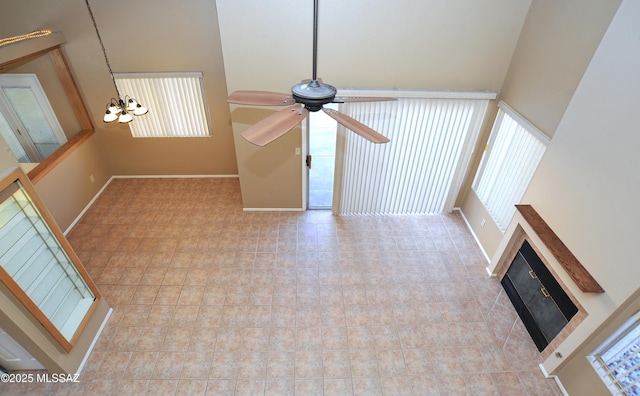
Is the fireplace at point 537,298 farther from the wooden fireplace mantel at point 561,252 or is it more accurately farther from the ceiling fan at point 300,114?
the ceiling fan at point 300,114

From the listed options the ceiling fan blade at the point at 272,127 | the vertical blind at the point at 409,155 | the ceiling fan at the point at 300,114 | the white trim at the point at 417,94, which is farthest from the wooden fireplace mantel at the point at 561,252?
the ceiling fan blade at the point at 272,127

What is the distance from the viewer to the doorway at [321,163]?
241 inches

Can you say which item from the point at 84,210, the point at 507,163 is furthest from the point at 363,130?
the point at 84,210

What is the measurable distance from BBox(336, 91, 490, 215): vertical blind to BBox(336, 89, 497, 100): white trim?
0.02 meters

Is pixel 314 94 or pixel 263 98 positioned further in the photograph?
pixel 263 98

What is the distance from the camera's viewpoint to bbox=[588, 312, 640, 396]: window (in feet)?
9.16

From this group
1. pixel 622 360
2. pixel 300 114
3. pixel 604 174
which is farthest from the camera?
pixel 604 174

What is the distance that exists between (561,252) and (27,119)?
7.95 m

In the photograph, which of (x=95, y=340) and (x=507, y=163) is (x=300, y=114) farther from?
(x=95, y=340)

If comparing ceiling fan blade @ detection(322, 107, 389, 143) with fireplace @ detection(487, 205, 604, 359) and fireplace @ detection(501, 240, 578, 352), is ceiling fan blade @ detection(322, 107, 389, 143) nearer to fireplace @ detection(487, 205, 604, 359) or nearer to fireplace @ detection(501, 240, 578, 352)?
fireplace @ detection(487, 205, 604, 359)

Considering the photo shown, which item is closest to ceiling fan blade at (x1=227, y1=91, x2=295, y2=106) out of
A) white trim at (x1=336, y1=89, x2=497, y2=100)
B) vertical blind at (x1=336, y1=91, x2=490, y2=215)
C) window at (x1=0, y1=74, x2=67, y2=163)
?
white trim at (x1=336, y1=89, x2=497, y2=100)

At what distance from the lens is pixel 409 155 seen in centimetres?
515

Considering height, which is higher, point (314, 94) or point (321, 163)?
point (314, 94)

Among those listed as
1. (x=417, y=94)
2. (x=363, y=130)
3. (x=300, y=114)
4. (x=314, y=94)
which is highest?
(x=314, y=94)
